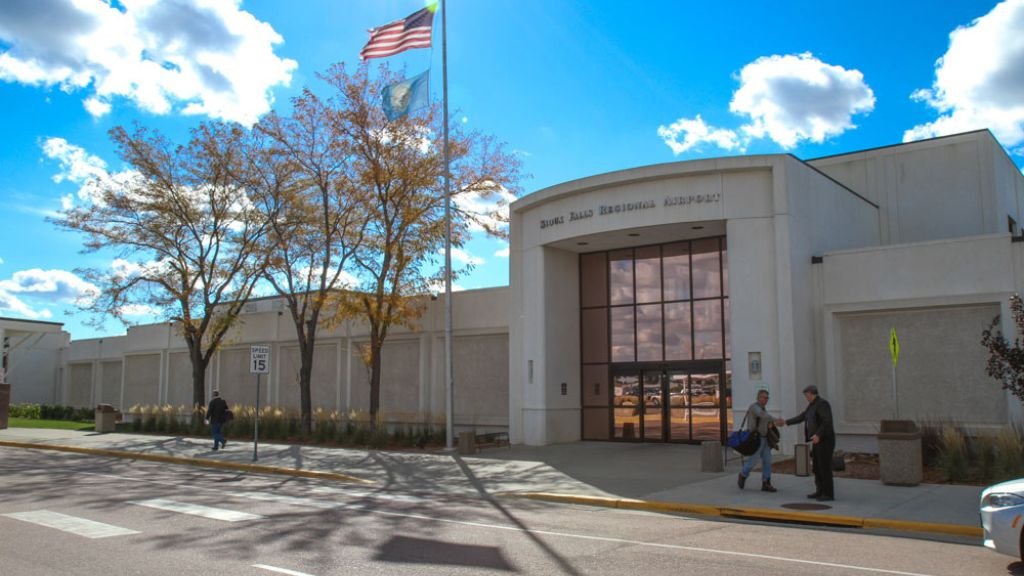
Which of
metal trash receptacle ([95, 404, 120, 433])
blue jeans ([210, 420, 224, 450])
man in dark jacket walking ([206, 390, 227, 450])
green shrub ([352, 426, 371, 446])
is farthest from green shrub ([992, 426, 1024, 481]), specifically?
metal trash receptacle ([95, 404, 120, 433])

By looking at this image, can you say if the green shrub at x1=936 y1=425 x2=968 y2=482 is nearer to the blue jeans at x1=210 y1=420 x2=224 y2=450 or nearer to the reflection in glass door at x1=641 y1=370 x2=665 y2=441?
the reflection in glass door at x1=641 y1=370 x2=665 y2=441

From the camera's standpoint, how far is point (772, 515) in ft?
38.9

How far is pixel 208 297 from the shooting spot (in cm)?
3309

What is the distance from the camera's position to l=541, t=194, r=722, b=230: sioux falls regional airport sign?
71.1ft

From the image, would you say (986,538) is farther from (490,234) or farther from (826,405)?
(490,234)

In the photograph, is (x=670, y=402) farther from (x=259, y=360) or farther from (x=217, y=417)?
(x=217, y=417)

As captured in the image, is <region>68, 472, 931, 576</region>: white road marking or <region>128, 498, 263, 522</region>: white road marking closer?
<region>68, 472, 931, 576</region>: white road marking

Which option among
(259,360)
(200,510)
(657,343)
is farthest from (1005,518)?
(259,360)

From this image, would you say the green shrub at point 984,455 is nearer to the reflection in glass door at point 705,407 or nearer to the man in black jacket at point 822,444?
the man in black jacket at point 822,444

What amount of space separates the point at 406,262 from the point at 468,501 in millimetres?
13795

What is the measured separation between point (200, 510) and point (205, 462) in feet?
32.8

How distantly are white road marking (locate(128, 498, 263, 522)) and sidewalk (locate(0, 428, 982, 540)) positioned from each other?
13.8 ft

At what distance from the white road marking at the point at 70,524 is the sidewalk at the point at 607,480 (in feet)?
19.9

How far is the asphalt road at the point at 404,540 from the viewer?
26.9 ft
